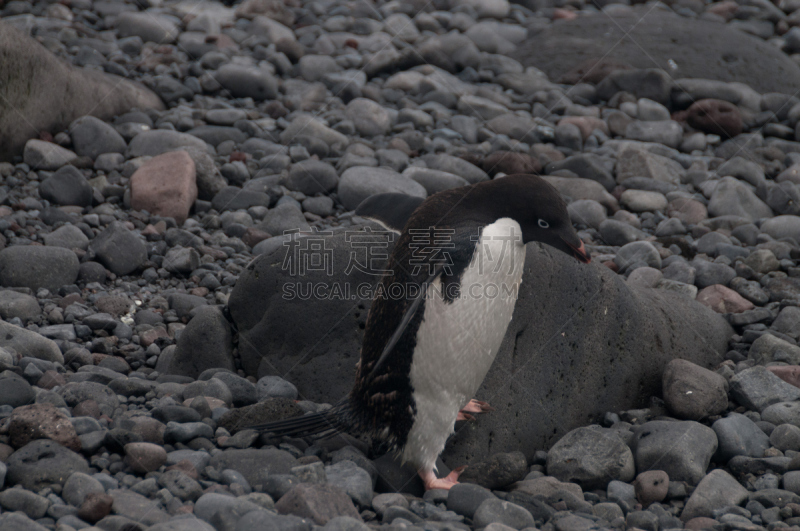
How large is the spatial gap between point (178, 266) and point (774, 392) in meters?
4.09

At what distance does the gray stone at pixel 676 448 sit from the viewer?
10.7ft

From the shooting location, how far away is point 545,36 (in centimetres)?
1016

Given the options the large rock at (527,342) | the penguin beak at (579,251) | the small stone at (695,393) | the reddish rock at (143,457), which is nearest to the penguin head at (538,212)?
the penguin beak at (579,251)

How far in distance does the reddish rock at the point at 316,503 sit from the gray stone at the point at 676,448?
162cm

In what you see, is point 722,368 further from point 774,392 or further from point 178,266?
point 178,266

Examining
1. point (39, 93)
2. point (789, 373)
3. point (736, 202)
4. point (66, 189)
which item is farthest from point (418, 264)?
point (39, 93)

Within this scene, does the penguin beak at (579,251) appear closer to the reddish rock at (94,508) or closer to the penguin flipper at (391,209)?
the penguin flipper at (391,209)

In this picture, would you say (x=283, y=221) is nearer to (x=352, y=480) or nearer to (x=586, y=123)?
(x=352, y=480)

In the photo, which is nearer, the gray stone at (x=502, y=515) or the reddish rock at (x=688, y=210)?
the gray stone at (x=502, y=515)

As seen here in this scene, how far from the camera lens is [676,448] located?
3.30 meters

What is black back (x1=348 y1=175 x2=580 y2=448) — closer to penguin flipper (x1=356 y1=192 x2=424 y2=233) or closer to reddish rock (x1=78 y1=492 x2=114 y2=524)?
penguin flipper (x1=356 y1=192 x2=424 y2=233)

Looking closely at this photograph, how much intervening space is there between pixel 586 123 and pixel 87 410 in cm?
633

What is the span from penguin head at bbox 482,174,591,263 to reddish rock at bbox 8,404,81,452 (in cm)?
205

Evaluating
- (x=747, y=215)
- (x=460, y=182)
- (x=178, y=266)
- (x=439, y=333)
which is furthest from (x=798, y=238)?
(x=178, y=266)
